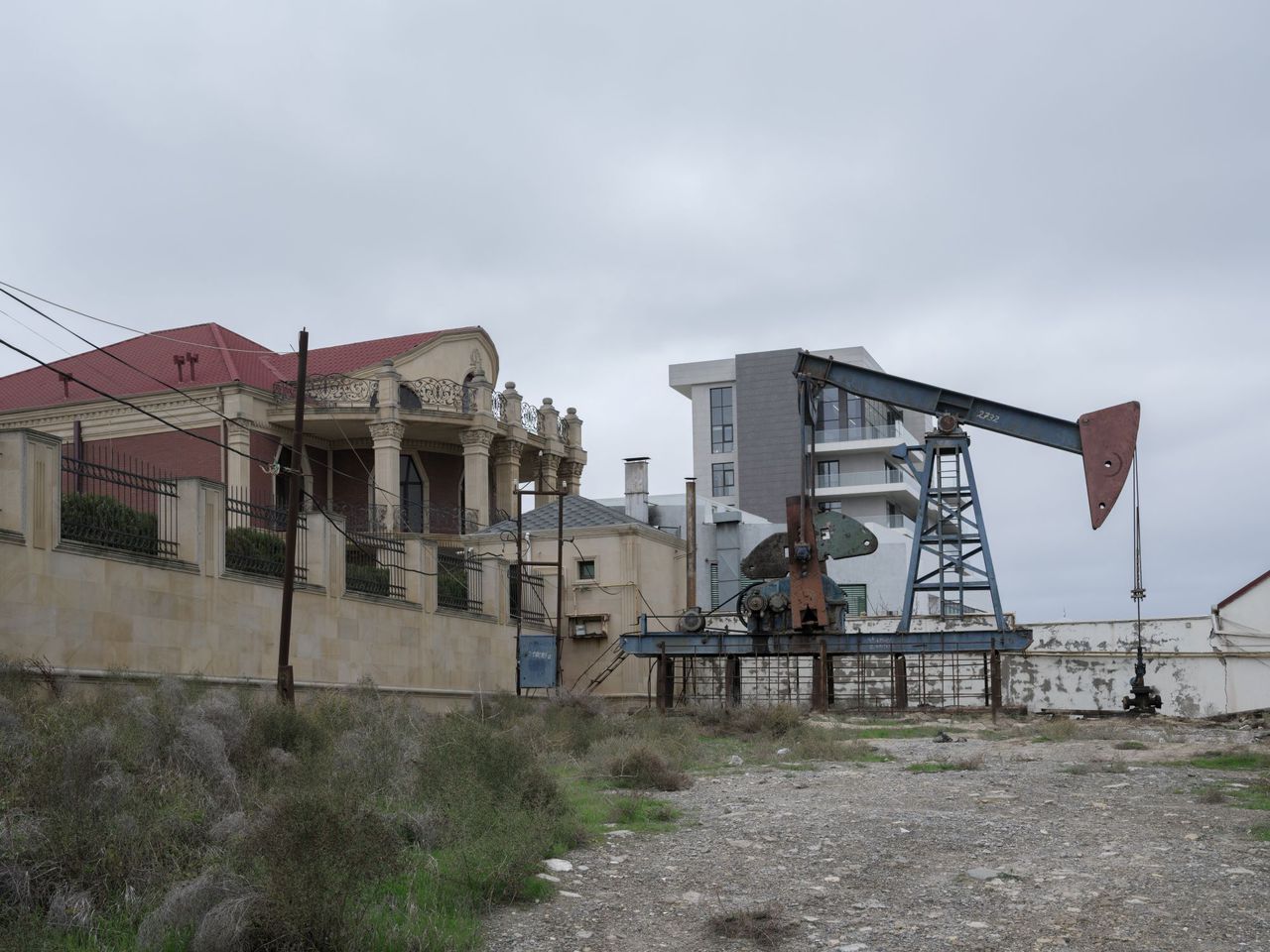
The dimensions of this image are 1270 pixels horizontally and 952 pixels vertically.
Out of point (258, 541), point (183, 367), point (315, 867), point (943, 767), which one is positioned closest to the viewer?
point (315, 867)

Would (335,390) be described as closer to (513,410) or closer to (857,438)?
(513,410)

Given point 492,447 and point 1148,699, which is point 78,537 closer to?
point 1148,699

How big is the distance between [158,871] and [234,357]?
3159 centimetres

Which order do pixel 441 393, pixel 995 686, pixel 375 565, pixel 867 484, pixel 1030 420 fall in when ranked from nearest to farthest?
pixel 375 565
pixel 995 686
pixel 1030 420
pixel 441 393
pixel 867 484

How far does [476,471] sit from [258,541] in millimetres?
16963

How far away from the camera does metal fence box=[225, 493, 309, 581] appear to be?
1859cm

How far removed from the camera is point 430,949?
6.67 m

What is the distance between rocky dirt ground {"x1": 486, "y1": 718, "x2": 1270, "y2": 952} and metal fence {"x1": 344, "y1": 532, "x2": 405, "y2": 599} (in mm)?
10608

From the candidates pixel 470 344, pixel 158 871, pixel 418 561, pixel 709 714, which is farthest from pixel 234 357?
pixel 158 871

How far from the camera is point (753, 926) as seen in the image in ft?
23.8

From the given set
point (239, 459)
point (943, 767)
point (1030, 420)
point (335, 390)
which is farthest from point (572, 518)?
point (943, 767)

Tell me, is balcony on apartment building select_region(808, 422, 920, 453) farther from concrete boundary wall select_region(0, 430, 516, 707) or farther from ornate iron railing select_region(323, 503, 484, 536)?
concrete boundary wall select_region(0, 430, 516, 707)

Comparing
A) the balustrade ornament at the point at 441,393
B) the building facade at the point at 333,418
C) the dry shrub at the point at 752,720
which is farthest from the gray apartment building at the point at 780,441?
the dry shrub at the point at 752,720

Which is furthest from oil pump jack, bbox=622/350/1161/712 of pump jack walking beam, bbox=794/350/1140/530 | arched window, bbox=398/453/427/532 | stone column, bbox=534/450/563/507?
stone column, bbox=534/450/563/507
